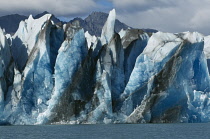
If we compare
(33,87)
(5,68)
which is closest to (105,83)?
(33,87)

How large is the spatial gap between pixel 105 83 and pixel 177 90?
283 inches

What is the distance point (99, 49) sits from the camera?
5475 cm

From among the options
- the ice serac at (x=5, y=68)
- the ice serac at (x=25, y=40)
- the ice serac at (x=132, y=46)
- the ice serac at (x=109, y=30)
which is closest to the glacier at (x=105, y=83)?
the ice serac at (x=5, y=68)

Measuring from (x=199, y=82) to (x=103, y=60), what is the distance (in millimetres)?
10192

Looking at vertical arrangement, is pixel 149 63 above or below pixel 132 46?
below

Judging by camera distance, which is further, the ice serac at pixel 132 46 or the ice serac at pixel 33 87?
the ice serac at pixel 132 46

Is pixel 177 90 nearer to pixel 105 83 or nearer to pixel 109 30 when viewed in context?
pixel 105 83

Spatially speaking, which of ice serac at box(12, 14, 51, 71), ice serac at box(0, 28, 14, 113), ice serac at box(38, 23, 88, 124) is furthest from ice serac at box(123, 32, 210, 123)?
ice serac at box(12, 14, 51, 71)

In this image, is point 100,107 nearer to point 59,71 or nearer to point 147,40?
point 59,71

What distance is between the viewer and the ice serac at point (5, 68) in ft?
166

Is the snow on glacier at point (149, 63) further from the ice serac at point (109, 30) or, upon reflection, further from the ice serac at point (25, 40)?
the ice serac at point (25, 40)

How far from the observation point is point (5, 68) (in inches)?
2088

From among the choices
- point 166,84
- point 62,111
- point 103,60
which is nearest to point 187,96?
point 166,84

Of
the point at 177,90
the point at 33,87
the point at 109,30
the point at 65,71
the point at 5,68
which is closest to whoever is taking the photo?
the point at 177,90
